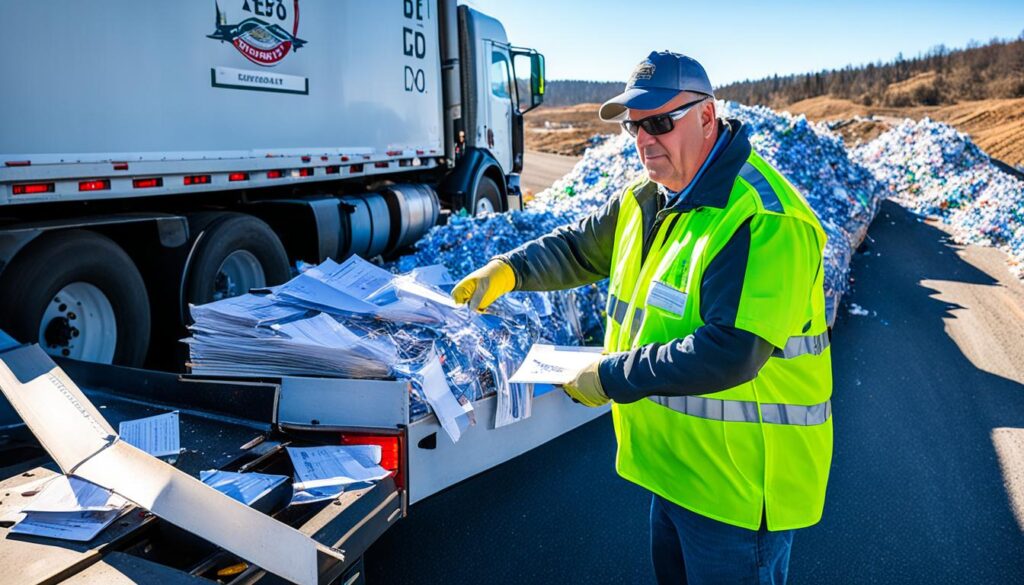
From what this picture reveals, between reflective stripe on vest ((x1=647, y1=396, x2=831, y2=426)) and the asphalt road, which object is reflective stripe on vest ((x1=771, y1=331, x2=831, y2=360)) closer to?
reflective stripe on vest ((x1=647, y1=396, x2=831, y2=426))

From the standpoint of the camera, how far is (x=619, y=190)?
6102 mm

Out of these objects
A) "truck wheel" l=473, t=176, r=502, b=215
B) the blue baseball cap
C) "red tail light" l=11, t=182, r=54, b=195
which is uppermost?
the blue baseball cap

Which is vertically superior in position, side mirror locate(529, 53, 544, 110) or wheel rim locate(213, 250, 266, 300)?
side mirror locate(529, 53, 544, 110)

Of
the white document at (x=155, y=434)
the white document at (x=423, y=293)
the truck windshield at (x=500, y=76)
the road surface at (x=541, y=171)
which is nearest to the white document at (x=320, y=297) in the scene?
the white document at (x=423, y=293)

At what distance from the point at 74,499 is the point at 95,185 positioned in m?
2.94

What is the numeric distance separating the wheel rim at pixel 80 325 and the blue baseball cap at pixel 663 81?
3433mm

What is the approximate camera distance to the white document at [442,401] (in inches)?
111

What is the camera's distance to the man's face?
2045mm

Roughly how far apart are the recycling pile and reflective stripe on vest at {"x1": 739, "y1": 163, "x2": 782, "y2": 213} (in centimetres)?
1000

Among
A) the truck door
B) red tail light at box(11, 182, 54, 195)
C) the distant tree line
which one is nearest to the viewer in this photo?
red tail light at box(11, 182, 54, 195)

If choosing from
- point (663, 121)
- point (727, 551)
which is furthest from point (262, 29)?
point (727, 551)

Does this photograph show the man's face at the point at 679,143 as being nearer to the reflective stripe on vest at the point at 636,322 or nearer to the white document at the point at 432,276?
the reflective stripe on vest at the point at 636,322

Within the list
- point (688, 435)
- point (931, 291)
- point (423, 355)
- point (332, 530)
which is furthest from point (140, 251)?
point (931, 291)

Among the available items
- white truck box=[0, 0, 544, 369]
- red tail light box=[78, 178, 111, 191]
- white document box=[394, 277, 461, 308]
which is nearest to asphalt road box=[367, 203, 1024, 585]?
white document box=[394, 277, 461, 308]
